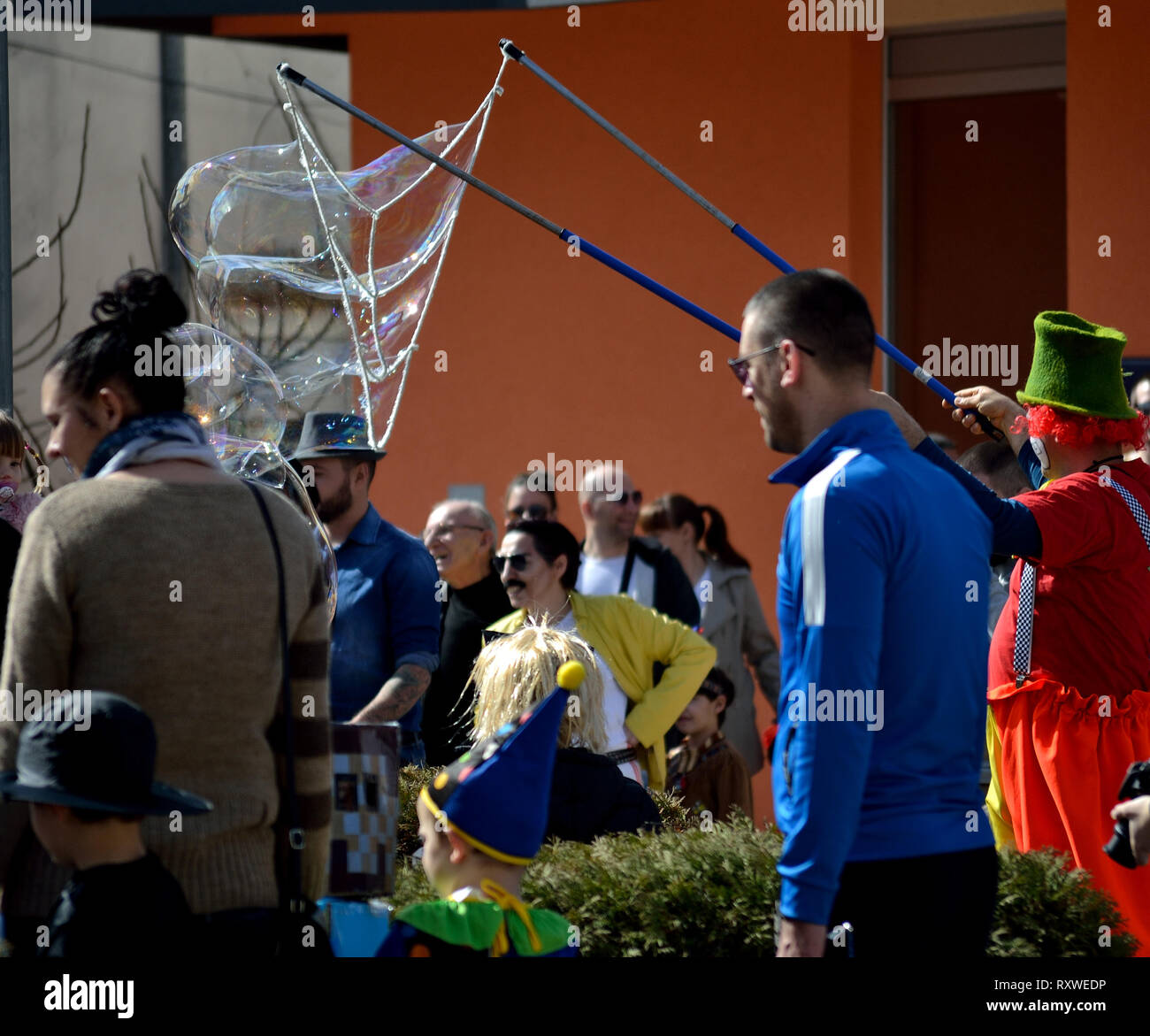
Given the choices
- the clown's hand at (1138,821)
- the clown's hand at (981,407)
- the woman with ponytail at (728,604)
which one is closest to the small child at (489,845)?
the clown's hand at (1138,821)

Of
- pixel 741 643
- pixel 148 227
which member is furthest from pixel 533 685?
pixel 148 227

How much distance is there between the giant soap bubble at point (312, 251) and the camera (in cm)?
616

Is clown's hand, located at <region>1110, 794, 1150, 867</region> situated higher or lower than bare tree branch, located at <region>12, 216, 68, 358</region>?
lower

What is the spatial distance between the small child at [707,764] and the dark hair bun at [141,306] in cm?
389

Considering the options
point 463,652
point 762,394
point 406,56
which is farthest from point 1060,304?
point 762,394

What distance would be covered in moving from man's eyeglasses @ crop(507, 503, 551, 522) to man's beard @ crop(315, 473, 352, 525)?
2.26 m

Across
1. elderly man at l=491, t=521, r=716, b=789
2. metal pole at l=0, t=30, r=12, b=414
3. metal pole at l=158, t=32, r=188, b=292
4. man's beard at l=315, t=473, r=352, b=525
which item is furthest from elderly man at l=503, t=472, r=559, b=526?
metal pole at l=158, t=32, r=188, b=292

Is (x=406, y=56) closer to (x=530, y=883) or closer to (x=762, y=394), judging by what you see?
(x=530, y=883)

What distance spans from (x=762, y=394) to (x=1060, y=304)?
680 centimetres

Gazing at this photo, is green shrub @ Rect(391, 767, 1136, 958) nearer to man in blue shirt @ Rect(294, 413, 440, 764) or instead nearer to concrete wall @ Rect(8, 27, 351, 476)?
man in blue shirt @ Rect(294, 413, 440, 764)

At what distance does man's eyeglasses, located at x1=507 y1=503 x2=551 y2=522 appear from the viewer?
7922 millimetres

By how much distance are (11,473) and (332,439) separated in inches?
49.0

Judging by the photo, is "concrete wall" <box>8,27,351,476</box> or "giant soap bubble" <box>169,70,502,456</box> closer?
"giant soap bubble" <box>169,70,502,456</box>

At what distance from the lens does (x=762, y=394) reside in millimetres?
2982
